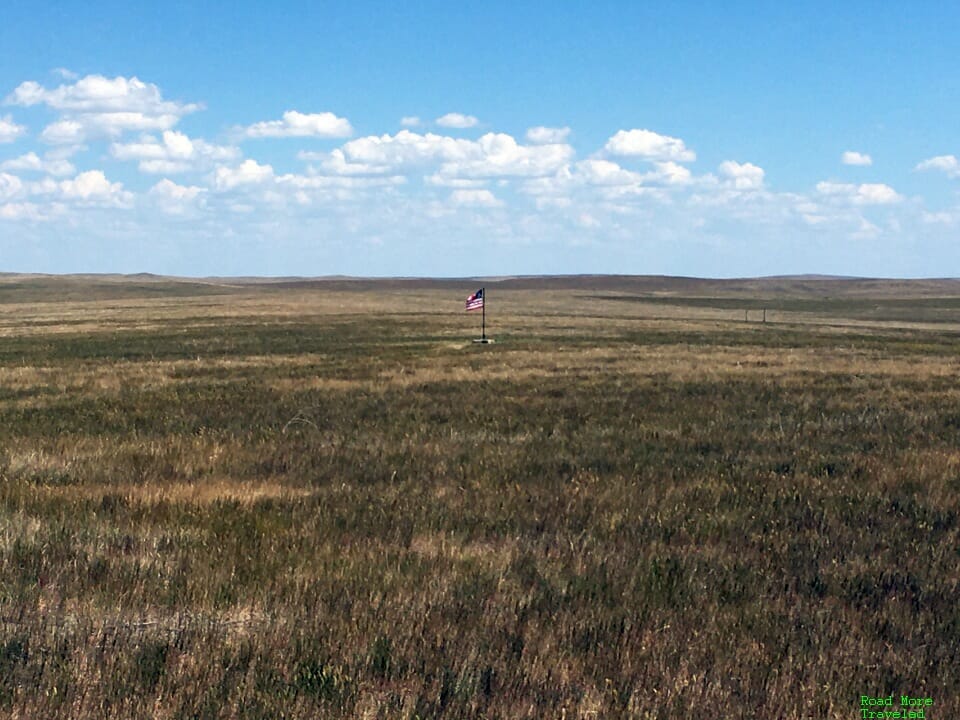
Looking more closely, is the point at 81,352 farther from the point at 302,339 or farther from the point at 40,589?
the point at 40,589

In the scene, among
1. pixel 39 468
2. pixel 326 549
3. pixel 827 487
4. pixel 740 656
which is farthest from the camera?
pixel 39 468

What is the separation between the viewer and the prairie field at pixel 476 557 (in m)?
5.02

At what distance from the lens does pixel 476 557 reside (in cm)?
754

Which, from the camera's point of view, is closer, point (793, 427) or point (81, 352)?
point (793, 427)

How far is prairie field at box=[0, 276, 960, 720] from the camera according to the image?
502 cm

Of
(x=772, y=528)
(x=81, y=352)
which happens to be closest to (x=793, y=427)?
(x=772, y=528)

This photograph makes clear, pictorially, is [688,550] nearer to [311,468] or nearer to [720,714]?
[720,714]

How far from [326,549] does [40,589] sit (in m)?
2.32

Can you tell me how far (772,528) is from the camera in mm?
8766

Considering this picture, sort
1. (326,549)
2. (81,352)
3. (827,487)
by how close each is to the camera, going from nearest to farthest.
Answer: (326,549) → (827,487) → (81,352)

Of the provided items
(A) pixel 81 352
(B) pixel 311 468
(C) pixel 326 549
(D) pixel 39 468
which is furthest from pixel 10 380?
(C) pixel 326 549

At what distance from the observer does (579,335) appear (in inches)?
1817

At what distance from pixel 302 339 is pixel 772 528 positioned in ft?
115

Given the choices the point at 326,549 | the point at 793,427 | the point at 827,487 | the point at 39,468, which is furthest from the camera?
the point at 793,427
